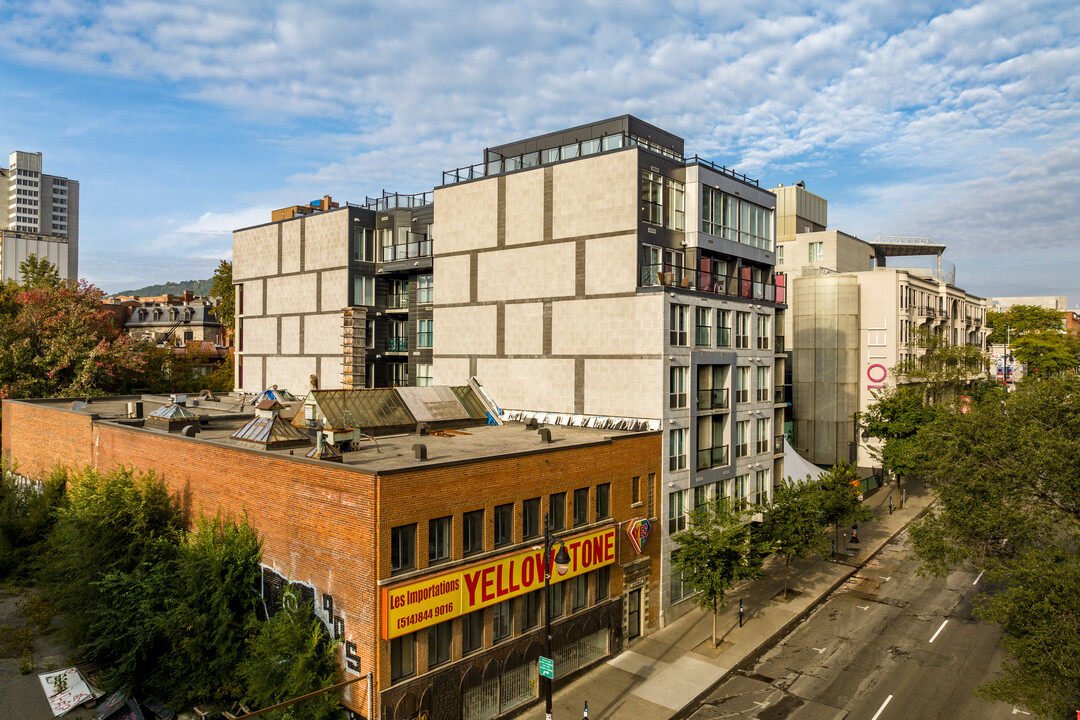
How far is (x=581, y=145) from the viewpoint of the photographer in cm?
3734

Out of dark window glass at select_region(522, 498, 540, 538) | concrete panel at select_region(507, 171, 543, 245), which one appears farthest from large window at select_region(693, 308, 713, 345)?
dark window glass at select_region(522, 498, 540, 538)

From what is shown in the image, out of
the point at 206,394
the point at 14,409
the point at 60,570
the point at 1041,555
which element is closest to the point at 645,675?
the point at 1041,555

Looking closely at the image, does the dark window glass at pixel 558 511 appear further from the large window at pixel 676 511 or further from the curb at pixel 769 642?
the large window at pixel 676 511

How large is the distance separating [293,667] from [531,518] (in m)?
9.22

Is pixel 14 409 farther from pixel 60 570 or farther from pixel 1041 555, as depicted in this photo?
pixel 1041 555

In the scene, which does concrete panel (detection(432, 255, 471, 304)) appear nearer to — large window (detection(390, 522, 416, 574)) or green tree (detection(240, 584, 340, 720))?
large window (detection(390, 522, 416, 574))

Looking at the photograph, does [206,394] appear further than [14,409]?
Yes

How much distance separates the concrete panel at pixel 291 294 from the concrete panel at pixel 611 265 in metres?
25.0

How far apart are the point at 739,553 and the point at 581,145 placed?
23.1 metres

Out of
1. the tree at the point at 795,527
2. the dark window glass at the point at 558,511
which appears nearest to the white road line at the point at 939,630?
the tree at the point at 795,527

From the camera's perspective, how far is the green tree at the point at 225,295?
3104 inches

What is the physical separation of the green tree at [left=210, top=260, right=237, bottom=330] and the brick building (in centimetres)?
4939

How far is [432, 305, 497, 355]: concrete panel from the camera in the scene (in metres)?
39.6

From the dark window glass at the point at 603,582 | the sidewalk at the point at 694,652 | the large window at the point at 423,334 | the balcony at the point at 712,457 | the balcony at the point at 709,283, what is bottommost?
the sidewalk at the point at 694,652
